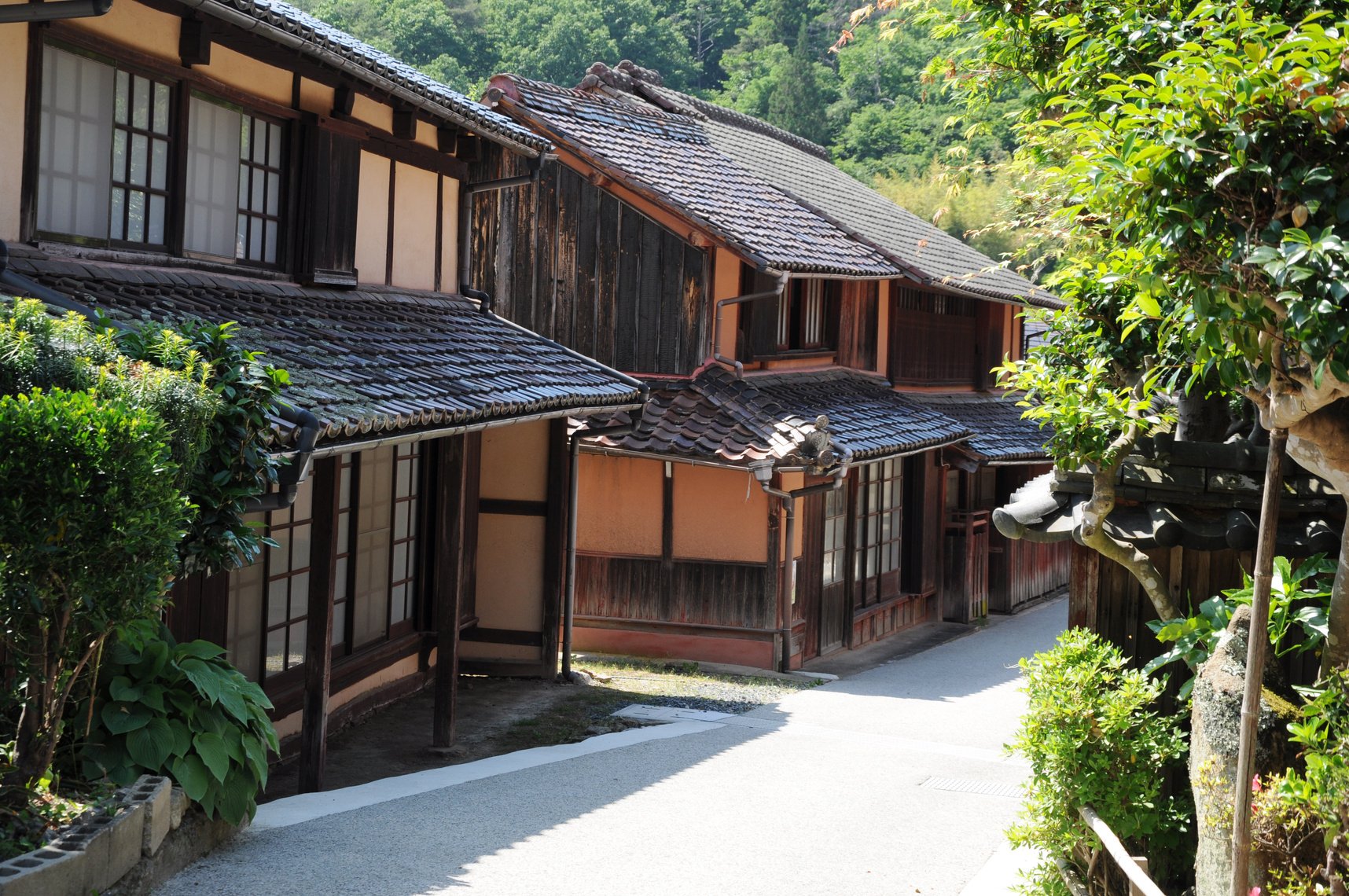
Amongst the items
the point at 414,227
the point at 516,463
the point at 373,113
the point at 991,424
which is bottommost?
the point at 516,463

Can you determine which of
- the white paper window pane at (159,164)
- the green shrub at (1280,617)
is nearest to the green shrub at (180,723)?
the white paper window pane at (159,164)

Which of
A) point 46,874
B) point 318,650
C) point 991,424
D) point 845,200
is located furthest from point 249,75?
point 845,200

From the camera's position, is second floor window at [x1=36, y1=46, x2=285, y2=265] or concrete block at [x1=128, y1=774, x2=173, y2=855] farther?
second floor window at [x1=36, y1=46, x2=285, y2=265]

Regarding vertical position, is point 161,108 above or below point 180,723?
above

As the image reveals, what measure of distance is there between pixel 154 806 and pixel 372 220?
664 centimetres

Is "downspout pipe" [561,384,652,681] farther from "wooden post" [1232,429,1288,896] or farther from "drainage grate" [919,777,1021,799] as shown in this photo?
"wooden post" [1232,429,1288,896]

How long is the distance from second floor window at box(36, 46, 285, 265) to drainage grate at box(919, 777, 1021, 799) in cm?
648

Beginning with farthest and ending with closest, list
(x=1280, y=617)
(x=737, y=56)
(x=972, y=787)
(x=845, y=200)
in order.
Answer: (x=737, y=56), (x=845, y=200), (x=972, y=787), (x=1280, y=617)

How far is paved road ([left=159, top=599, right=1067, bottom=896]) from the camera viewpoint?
273 inches

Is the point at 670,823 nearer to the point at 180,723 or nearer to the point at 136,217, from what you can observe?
the point at 180,723

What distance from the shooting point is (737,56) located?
5784 cm

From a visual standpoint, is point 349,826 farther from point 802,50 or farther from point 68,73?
point 802,50

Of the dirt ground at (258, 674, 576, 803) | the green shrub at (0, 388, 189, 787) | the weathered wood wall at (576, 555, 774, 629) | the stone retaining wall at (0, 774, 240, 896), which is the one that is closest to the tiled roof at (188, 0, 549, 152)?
the green shrub at (0, 388, 189, 787)

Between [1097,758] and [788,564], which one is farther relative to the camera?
[788,564]
